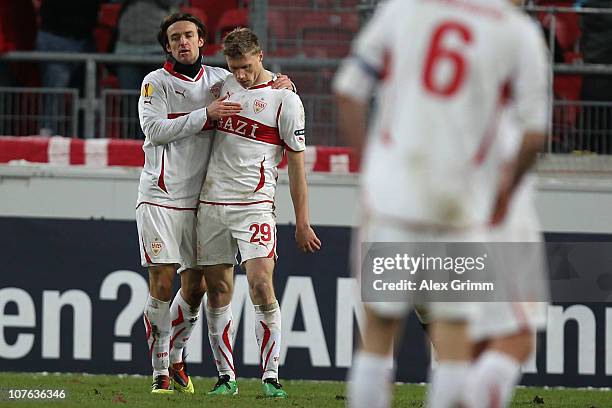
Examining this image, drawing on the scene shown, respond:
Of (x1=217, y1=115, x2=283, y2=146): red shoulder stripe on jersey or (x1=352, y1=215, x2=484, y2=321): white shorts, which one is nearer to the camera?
(x1=352, y1=215, x2=484, y2=321): white shorts

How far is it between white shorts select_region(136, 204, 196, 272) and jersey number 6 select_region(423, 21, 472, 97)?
14.6 ft

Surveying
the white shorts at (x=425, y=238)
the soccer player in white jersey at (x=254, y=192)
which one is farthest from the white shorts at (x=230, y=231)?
the white shorts at (x=425, y=238)

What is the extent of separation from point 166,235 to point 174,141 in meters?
0.60

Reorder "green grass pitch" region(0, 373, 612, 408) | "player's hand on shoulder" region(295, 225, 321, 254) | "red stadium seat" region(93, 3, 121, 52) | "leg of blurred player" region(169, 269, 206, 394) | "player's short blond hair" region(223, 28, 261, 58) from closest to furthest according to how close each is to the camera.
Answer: "green grass pitch" region(0, 373, 612, 408) < "player's short blond hair" region(223, 28, 261, 58) < "player's hand on shoulder" region(295, 225, 321, 254) < "leg of blurred player" region(169, 269, 206, 394) < "red stadium seat" region(93, 3, 121, 52)

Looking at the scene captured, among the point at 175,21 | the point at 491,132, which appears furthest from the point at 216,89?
the point at 491,132

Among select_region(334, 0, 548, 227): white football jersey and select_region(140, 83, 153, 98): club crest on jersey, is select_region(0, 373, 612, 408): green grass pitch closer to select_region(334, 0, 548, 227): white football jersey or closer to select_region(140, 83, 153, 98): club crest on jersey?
select_region(140, 83, 153, 98): club crest on jersey

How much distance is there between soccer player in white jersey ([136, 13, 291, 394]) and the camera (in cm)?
904

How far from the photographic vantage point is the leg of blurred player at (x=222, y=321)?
9.16 meters

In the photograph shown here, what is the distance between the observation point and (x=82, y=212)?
11.6m

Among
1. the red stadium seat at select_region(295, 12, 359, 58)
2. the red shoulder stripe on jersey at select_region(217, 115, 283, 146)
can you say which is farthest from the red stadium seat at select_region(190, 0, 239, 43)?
the red shoulder stripe on jersey at select_region(217, 115, 283, 146)

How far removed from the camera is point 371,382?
510 cm

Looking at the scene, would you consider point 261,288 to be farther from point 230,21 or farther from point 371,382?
point 230,21

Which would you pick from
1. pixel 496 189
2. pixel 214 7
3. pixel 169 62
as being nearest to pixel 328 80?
pixel 214 7

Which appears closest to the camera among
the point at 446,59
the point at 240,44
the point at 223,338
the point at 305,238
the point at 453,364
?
the point at 446,59
